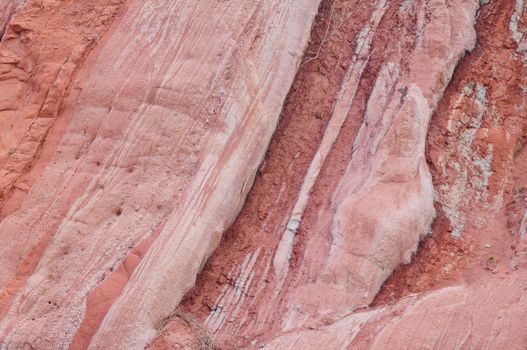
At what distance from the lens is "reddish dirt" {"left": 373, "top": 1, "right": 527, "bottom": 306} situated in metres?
6.34

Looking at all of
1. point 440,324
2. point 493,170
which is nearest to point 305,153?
point 493,170

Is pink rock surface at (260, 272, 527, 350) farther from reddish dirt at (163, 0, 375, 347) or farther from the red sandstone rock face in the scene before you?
reddish dirt at (163, 0, 375, 347)

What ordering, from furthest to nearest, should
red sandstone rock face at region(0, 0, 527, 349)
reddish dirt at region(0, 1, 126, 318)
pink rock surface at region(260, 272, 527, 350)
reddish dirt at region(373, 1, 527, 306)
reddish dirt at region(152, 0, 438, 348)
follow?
reddish dirt at region(0, 1, 126, 318)
reddish dirt at region(152, 0, 438, 348)
reddish dirt at region(373, 1, 527, 306)
red sandstone rock face at region(0, 0, 527, 349)
pink rock surface at region(260, 272, 527, 350)

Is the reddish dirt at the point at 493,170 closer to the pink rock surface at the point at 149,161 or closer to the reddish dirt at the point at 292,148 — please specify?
the reddish dirt at the point at 292,148

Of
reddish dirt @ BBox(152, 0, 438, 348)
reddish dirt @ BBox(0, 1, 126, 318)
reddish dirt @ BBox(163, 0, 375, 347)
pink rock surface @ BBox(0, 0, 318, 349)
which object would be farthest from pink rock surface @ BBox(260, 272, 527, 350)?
reddish dirt @ BBox(0, 1, 126, 318)

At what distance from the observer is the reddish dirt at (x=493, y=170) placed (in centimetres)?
634

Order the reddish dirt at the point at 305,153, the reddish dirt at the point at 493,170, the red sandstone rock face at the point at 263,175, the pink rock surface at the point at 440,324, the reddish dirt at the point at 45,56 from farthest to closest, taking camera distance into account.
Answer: the reddish dirt at the point at 45,56
the reddish dirt at the point at 305,153
the reddish dirt at the point at 493,170
the red sandstone rock face at the point at 263,175
the pink rock surface at the point at 440,324

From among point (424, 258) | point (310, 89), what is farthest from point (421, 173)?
point (310, 89)

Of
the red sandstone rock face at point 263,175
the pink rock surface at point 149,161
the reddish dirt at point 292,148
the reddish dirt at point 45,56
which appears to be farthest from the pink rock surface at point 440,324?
the reddish dirt at point 45,56

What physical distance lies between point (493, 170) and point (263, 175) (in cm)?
241

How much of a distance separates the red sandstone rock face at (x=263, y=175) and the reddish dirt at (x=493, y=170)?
0.02 meters

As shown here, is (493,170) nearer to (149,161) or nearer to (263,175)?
(263,175)

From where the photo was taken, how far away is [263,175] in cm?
704

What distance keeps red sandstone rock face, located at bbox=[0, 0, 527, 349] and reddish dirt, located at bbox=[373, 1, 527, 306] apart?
0.8 inches
